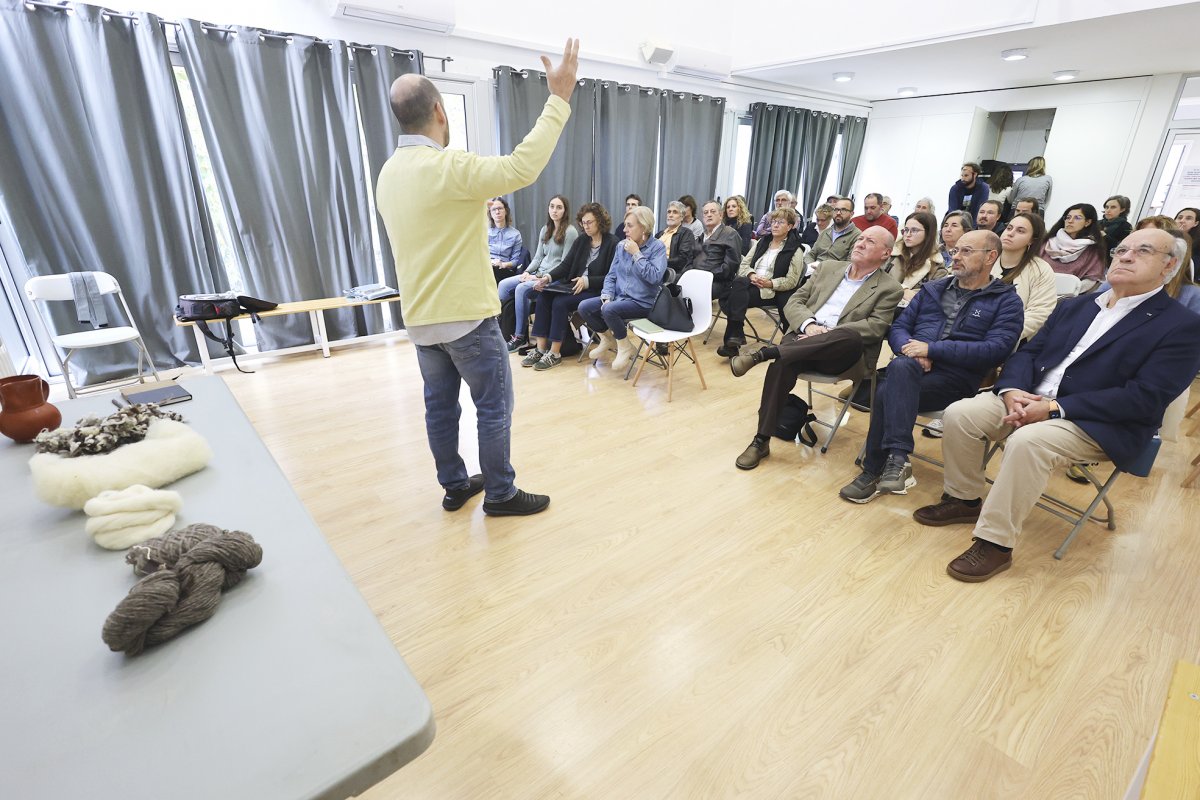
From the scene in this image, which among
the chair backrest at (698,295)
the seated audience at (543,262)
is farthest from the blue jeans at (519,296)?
the chair backrest at (698,295)

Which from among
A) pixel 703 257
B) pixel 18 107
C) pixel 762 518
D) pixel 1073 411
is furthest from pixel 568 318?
pixel 18 107

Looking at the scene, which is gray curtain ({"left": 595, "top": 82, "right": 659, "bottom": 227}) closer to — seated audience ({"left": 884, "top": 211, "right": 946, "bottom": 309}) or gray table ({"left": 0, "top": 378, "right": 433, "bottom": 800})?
seated audience ({"left": 884, "top": 211, "right": 946, "bottom": 309})

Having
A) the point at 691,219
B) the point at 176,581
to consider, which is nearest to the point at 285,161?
the point at 691,219

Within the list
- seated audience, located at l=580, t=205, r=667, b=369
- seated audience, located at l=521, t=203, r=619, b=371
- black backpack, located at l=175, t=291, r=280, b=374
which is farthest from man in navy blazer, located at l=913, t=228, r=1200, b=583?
black backpack, located at l=175, t=291, r=280, b=374

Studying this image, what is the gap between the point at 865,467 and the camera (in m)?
2.58

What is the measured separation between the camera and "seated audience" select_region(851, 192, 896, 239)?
458 centimetres

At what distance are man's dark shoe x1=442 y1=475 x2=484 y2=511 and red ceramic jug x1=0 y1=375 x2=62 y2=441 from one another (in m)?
1.29

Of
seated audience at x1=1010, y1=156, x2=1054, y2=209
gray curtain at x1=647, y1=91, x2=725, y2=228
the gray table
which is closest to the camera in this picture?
the gray table

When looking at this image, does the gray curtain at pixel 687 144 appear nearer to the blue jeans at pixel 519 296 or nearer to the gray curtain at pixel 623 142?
the gray curtain at pixel 623 142

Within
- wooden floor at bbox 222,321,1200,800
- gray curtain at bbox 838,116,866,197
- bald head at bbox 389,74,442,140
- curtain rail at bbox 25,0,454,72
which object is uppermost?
curtain rail at bbox 25,0,454,72

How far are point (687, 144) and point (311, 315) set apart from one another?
13.8ft

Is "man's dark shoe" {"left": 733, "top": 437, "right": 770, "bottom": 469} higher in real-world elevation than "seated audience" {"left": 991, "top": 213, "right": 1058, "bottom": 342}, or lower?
lower

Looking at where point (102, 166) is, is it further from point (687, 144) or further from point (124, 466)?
point (687, 144)

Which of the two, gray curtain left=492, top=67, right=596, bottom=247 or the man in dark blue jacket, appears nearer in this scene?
the man in dark blue jacket
